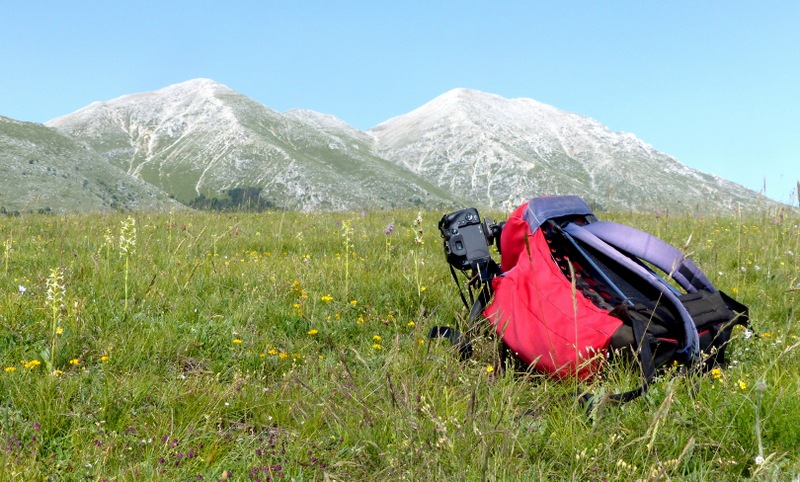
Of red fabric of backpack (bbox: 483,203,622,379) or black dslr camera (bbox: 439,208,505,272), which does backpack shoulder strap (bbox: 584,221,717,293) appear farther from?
black dslr camera (bbox: 439,208,505,272)

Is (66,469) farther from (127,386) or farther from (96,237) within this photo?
(96,237)

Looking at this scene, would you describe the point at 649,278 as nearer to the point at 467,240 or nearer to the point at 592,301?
the point at 592,301

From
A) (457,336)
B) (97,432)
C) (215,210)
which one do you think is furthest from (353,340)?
(215,210)

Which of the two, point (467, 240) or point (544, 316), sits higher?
point (467, 240)

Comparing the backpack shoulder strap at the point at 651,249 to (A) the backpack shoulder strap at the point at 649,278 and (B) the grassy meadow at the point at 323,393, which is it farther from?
(B) the grassy meadow at the point at 323,393

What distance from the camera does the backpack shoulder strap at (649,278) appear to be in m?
3.25

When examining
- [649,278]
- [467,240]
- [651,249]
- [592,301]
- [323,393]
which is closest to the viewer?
[323,393]

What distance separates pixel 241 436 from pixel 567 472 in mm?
1630

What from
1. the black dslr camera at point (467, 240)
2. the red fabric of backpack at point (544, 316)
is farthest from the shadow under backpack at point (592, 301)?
the black dslr camera at point (467, 240)

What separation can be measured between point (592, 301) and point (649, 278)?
423mm

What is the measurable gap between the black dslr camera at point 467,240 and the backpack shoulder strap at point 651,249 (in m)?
0.77

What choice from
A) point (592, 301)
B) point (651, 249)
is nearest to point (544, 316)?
point (592, 301)

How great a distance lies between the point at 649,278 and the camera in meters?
3.43

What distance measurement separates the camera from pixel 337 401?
3021mm
